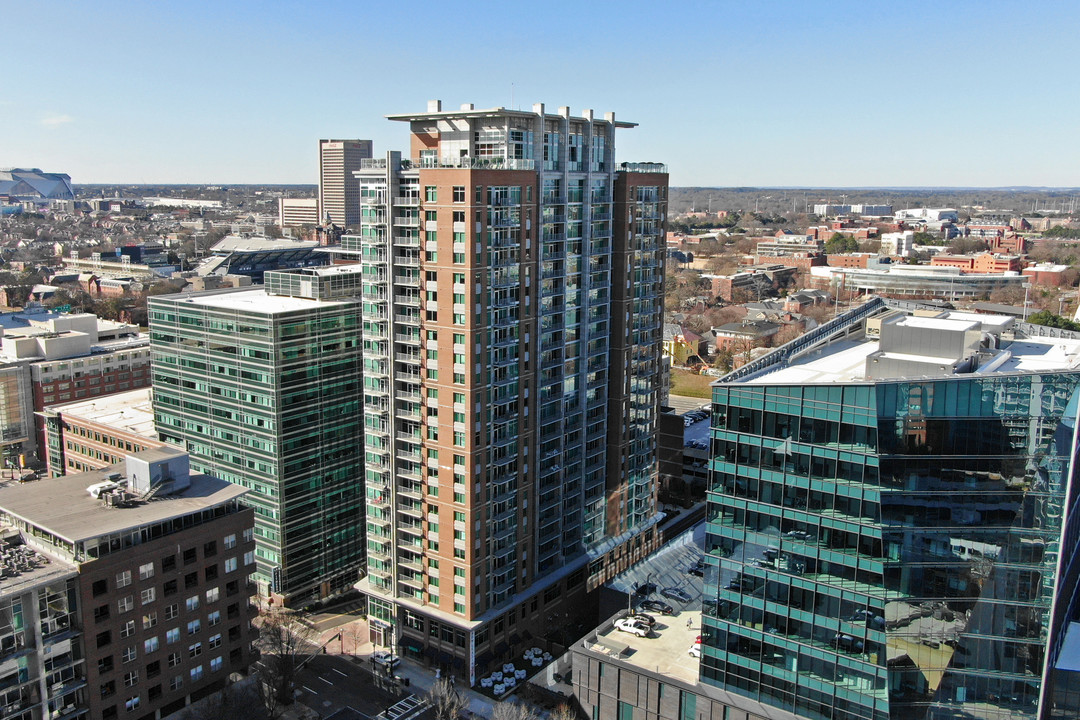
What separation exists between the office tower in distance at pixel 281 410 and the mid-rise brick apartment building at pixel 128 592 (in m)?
10.4

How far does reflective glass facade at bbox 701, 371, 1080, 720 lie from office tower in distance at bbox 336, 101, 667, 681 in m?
23.9

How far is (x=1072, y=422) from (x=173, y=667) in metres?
58.6

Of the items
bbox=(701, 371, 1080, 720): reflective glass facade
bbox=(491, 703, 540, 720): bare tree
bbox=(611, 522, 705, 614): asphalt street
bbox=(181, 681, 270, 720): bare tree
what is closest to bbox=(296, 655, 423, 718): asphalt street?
bbox=(181, 681, 270, 720): bare tree

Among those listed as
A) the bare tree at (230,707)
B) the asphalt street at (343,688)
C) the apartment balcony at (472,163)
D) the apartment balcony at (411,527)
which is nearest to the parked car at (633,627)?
the apartment balcony at (411,527)

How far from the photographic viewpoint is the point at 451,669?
65875 mm

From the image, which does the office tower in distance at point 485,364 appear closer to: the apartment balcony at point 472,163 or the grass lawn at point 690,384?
the apartment balcony at point 472,163

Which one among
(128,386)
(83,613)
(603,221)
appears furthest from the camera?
(128,386)

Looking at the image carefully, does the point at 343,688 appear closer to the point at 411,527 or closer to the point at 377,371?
the point at 411,527

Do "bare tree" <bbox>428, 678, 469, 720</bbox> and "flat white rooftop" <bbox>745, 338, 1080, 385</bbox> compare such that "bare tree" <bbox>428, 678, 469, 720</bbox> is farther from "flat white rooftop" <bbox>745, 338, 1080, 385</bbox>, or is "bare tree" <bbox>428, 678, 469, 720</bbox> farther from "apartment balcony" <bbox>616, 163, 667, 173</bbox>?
"apartment balcony" <bbox>616, 163, 667, 173</bbox>

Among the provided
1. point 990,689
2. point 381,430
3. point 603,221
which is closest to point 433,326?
point 381,430

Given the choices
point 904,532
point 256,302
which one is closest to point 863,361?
point 904,532

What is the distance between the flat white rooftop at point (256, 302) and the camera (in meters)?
73.8

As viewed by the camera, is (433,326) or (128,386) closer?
(433,326)

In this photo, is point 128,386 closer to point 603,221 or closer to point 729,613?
point 603,221
